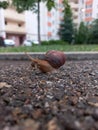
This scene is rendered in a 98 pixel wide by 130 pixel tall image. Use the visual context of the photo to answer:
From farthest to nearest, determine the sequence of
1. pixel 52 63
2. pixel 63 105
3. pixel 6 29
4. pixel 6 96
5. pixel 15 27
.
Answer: pixel 15 27 → pixel 6 29 → pixel 52 63 → pixel 6 96 → pixel 63 105

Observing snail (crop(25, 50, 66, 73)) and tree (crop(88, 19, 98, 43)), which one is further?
tree (crop(88, 19, 98, 43))

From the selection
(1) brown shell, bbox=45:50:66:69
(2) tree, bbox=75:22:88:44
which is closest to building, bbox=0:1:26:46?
(2) tree, bbox=75:22:88:44

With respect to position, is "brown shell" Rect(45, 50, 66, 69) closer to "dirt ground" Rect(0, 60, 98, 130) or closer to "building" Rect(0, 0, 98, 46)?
"dirt ground" Rect(0, 60, 98, 130)

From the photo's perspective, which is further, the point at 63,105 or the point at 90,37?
the point at 90,37

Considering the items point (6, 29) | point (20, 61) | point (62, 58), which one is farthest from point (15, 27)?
point (62, 58)

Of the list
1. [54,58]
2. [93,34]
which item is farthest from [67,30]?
[54,58]

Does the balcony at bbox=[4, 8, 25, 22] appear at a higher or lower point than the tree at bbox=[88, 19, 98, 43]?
higher

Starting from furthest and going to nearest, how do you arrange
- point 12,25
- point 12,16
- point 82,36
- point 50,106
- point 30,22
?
point 30,22 < point 12,25 < point 12,16 < point 82,36 < point 50,106

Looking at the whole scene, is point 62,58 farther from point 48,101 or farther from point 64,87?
point 48,101

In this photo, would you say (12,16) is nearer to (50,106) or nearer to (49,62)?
(49,62)

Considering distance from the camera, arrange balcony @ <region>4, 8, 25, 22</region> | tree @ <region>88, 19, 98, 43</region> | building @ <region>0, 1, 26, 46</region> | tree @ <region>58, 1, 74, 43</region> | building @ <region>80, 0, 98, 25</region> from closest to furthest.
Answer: tree @ <region>88, 19, 98, 43</region> < tree @ <region>58, 1, 74, 43</region> < building @ <region>0, 1, 26, 46</region> < balcony @ <region>4, 8, 25, 22</region> < building @ <region>80, 0, 98, 25</region>

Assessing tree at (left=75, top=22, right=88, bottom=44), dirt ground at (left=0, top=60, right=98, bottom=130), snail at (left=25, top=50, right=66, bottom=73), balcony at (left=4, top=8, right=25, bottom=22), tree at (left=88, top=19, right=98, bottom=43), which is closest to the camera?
dirt ground at (left=0, top=60, right=98, bottom=130)
